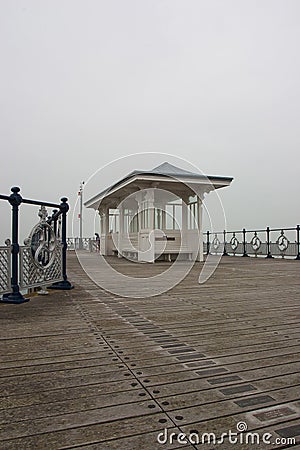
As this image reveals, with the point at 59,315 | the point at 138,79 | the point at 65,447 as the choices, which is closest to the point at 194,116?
the point at 138,79

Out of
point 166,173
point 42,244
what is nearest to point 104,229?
point 166,173

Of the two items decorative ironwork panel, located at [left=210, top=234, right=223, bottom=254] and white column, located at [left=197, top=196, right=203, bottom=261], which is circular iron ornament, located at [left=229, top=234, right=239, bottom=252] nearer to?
decorative ironwork panel, located at [left=210, top=234, right=223, bottom=254]

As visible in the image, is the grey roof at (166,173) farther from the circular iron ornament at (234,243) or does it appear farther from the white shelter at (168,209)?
the circular iron ornament at (234,243)

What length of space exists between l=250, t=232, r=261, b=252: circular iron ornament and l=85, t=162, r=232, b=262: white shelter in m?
4.30

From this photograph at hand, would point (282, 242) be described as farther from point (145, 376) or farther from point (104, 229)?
point (145, 376)

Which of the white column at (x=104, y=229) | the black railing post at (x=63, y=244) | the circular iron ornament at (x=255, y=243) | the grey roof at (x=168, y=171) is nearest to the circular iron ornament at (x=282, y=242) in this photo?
the circular iron ornament at (x=255, y=243)

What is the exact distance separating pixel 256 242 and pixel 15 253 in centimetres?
1416

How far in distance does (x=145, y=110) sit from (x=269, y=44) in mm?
10680

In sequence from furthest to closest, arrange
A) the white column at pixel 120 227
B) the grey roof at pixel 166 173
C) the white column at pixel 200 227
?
the white column at pixel 120 227 → the white column at pixel 200 227 → the grey roof at pixel 166 173

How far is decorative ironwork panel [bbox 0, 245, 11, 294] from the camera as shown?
5.00 m

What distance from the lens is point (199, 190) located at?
1424 centimetres

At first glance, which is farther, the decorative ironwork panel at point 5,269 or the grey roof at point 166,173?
the grey roof at point 166,173

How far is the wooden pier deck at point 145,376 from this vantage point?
5.26 ft

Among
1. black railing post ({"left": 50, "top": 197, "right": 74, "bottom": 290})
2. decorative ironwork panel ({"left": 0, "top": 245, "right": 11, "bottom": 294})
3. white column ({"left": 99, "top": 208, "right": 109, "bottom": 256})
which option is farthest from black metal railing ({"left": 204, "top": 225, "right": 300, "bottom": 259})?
decorative ironwork panel ({"left": 0, "top": 245, "right": 11, "bottom": 294})
